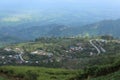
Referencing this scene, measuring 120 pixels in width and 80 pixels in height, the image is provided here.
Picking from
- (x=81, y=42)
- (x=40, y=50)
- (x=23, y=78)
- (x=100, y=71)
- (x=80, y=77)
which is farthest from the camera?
(x=81, y=42)

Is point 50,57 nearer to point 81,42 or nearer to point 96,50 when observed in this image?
point 96,50

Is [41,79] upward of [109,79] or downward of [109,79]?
downward

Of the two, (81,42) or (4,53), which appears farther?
(81,42)

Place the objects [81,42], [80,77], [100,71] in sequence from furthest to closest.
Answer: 1. [81,42]
2. [80,77]
3. [100,71]

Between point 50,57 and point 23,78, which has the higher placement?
point 23,78

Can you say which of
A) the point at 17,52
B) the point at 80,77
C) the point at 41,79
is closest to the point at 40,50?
the point at 17,52

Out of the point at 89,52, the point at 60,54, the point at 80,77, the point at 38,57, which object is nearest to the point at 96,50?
the point at 89,52

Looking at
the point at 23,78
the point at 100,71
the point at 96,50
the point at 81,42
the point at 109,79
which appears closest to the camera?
the point at 109,79

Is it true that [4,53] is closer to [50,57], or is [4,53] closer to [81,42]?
[50,57]

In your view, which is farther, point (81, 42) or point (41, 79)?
point (81, 42)
